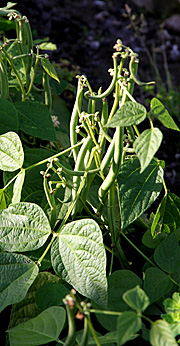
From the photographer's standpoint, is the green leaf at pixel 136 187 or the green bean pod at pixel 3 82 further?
the green bean pod at pixel 3 82

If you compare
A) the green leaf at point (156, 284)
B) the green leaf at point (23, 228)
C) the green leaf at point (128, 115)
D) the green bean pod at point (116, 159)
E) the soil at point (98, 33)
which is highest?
the soil at point (98, 33)

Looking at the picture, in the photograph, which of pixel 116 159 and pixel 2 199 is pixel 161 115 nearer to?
pixel 116 159

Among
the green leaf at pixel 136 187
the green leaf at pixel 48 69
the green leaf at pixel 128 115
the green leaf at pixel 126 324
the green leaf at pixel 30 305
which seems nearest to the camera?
the green leaf at pixel 126 324

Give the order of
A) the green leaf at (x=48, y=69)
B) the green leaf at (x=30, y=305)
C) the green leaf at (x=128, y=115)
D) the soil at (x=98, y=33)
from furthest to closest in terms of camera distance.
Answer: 1. the soil at (x=98, y=33)
2. the green leaf at (x=48, y=69)
3. the green leaf at (x=30, y=305)
4. the green leaf at (x=128, y=115)

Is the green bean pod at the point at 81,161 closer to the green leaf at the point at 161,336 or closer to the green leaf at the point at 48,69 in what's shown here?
the green leaf at the point at 48,69

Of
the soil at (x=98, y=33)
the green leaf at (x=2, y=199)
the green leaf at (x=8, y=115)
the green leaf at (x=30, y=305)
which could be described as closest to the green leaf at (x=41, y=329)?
the green leaf at (x=30, y=305)

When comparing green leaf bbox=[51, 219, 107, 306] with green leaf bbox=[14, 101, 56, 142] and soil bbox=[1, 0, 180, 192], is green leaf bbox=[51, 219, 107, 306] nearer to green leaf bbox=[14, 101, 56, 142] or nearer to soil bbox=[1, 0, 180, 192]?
green leaf bbox=[14, 101, 56, 142]

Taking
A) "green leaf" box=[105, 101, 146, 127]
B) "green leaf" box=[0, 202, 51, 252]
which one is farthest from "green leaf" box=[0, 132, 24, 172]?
"green leaf" box=[105, 101, 146, 127]
